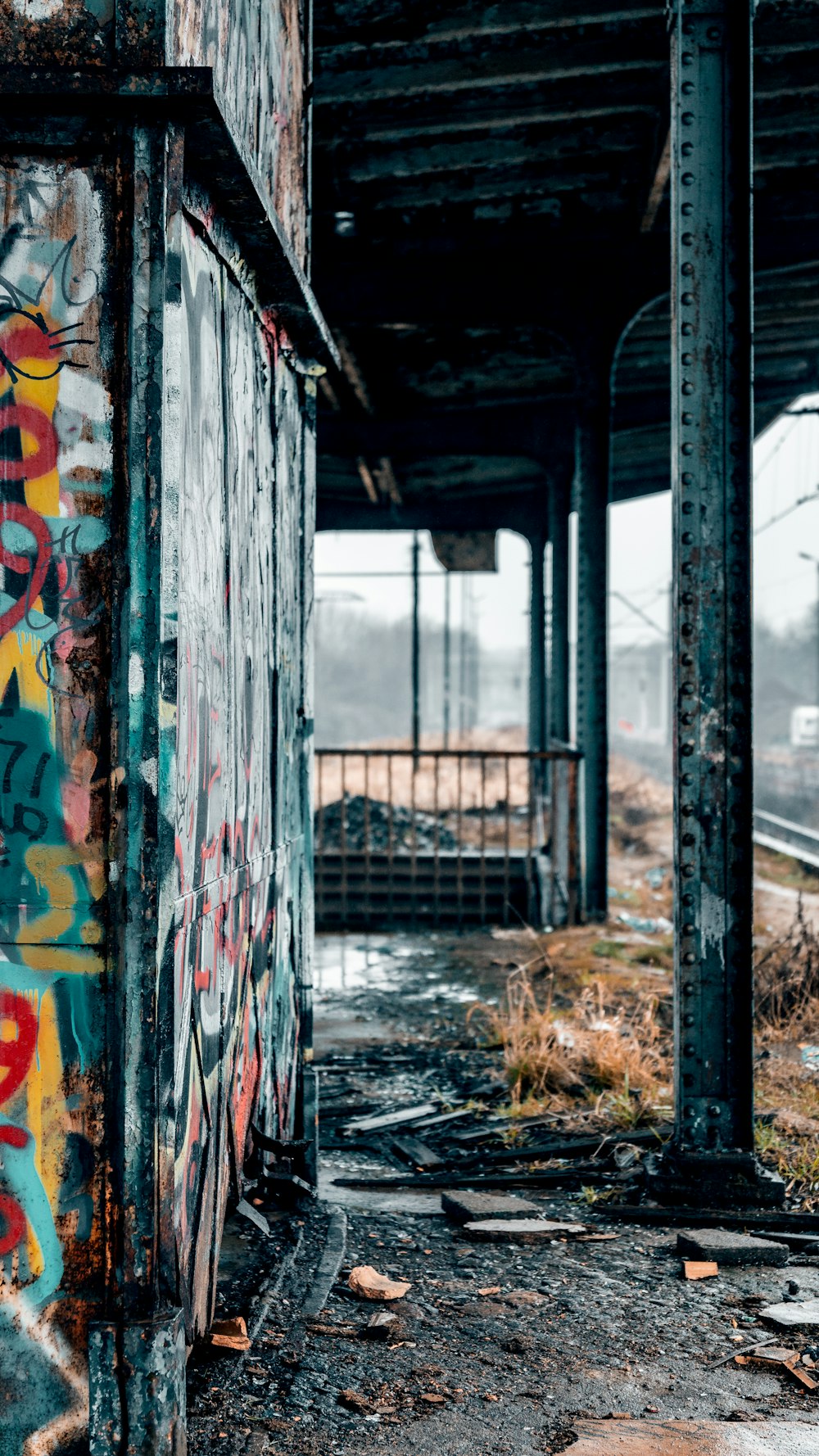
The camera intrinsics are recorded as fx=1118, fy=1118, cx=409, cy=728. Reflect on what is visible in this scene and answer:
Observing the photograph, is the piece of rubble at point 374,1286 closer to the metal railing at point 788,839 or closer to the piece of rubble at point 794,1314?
the piece of rubble at point 794,1314

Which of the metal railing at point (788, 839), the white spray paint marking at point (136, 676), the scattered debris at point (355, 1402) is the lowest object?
the metal railing at point (788, 839)

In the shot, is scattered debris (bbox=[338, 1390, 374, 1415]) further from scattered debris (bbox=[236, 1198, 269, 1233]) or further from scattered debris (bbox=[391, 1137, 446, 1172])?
scattered debris (bbox=[391, 1137, 446, 1172])

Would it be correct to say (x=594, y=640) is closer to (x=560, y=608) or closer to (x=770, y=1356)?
(x=560, y=608)

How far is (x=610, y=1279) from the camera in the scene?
3713 mm

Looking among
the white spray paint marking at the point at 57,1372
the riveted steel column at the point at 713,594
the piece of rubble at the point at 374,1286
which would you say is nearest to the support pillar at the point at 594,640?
the riveted steel column at the point at 713,594

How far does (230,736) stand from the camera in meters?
3.33

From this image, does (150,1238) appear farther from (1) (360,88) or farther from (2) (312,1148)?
(1) (360,88)

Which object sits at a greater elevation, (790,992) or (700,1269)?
(790,992)

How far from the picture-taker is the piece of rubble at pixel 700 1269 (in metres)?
3.73

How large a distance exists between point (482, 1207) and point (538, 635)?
530 inches

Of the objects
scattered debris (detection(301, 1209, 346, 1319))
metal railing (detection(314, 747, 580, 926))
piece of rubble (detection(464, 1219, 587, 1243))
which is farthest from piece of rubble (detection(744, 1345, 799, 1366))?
metal railing (detection(314, 747, 580, 926))

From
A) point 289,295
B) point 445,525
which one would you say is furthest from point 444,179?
point 445,525

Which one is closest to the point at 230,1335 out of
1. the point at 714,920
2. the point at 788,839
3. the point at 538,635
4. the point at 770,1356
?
the point at 770,1356

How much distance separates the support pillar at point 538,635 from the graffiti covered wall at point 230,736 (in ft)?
41.3
